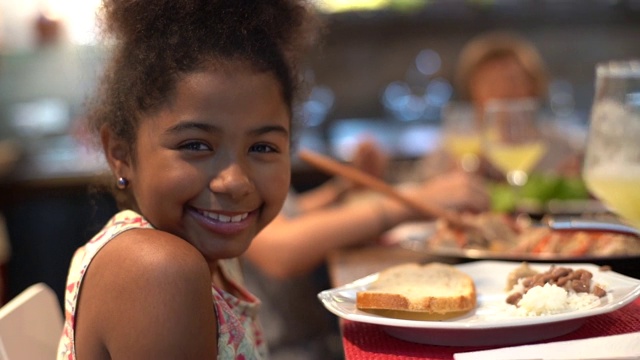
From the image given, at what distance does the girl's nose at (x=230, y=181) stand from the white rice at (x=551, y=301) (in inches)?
13.5

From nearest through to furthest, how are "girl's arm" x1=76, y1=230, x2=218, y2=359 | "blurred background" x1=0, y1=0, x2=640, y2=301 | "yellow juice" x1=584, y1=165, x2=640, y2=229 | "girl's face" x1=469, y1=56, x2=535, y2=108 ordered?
"girl's arm" x1=76, y1=230, x2=218, y2=359, "yellow juice" x1=584, y1=165, x2=640, y2=229, "girl's face" x1=469, y1=56, x2=535, y2=108, "blurred background" x1=0, y1=0, x2=640, y2=301

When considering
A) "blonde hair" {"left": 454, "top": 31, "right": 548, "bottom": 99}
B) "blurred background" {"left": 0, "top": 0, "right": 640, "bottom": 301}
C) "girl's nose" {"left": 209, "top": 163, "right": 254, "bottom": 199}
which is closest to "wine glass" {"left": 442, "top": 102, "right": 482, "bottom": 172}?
"blonde hair" {"left": 454, "top": 31, "right": 548, "bottom": 99}

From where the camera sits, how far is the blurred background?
4012 millimetres

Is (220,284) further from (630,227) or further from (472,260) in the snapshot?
(630,227)

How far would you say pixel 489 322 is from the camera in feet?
2.80

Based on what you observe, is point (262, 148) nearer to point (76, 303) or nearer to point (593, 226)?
point (76, 303)

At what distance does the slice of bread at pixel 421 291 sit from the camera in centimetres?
92

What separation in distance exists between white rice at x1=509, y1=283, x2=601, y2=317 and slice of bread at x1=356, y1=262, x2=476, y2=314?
7cm

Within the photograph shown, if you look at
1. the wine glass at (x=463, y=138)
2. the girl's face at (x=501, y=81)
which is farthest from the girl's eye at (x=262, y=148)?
the girl's face at (x=501, y=81)

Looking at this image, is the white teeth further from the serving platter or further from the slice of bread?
the serving platter

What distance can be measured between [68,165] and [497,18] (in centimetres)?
268

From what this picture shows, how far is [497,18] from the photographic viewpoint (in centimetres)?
500

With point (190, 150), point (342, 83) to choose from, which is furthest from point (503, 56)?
point (190, 150)

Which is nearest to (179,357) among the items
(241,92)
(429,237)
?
(241,92)
